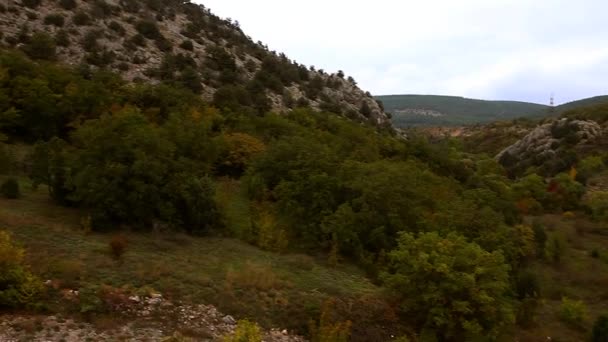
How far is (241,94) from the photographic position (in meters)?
33.0

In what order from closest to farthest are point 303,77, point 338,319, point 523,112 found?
point 338,319
point 303,77
point 523,112

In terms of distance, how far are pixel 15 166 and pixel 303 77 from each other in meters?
24.8

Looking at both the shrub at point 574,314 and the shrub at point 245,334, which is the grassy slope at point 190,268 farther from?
the shrub at point 574,314

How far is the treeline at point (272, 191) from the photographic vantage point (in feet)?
45.6

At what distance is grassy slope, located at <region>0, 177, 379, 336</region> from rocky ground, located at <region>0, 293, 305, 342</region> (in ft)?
1.27

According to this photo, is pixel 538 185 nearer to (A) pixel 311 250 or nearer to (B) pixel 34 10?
(A) pixel 311 250

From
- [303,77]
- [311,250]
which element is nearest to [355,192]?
[311,250]

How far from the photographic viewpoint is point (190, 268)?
14.0 m

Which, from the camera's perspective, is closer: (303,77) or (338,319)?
(338,319)

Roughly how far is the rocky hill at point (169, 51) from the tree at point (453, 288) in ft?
62.9

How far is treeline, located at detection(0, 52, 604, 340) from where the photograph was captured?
13.9 m

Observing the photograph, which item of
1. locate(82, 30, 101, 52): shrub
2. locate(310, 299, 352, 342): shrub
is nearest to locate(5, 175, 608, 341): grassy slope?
locate(310, 299, 352, 342): shrub

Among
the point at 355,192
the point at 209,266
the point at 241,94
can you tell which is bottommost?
the point at 209,266

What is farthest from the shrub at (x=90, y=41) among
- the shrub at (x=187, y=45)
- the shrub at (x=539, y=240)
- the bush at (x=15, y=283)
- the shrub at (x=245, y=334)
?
the shrub at (x=245, y=334)
